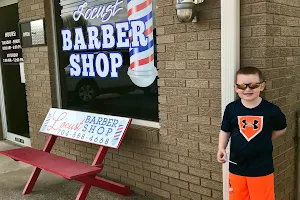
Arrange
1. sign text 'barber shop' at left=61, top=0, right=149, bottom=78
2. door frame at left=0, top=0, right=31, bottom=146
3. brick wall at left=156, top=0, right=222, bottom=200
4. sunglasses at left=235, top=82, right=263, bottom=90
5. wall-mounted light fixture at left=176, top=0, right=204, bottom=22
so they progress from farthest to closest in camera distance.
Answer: door frame at left=0, top=0, right=31, bottom=146
sign text 'barber shop' at left=61, top=0, right=149, bottom=78
brick wall at left=156, top=0, right=222, bottom=200
wall-mounted light fixture at left=176, top=0, right=204, bottom=22
sunglasses at left=235, top=82, right=263, bottom=90

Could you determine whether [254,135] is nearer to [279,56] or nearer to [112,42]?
[279,56]

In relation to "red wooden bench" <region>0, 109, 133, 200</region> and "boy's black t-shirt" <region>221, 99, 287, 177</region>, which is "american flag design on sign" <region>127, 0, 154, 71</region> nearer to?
"red wooden bench" <region>0, 109, 133, 200</region>

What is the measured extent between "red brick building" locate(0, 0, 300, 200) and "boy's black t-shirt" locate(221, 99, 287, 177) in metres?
0.39

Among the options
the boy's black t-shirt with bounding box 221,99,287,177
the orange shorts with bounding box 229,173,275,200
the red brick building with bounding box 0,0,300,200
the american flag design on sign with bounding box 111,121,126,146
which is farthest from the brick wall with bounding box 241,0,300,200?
the american flag design on sign with bounding box 111,121,126,146

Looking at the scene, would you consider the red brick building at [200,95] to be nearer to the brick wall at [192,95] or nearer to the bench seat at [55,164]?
the brick wall at [192,95]

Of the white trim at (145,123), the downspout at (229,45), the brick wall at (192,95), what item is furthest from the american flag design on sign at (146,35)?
the downspout at (229,45)

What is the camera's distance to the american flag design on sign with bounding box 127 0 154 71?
359 cm

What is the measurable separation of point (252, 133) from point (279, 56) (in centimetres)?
84

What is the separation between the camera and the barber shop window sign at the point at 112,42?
12.0 feet

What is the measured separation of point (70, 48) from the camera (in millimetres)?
4594

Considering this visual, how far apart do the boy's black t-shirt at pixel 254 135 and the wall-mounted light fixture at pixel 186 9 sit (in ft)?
2.92

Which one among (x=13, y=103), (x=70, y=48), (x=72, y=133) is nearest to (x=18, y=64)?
(x=13, y=103)

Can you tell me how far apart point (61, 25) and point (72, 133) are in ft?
5.02

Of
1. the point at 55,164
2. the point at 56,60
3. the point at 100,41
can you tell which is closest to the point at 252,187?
the point at 55,164
